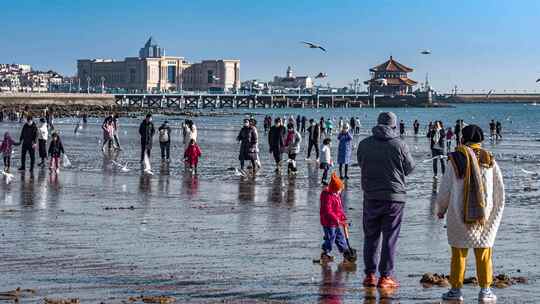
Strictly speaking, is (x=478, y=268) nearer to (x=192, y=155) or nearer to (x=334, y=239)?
(x=334, y=239)

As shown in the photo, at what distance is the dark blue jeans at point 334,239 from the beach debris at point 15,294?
126 inches

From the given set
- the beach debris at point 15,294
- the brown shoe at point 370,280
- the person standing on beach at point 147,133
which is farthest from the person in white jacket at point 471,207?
the person standing on beach at point 147,133

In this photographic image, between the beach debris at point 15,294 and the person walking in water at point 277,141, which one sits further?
the person walking in water at point 277,141

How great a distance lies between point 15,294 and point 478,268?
12.4 feet

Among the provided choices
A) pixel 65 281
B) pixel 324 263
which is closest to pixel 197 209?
pixel 324 263

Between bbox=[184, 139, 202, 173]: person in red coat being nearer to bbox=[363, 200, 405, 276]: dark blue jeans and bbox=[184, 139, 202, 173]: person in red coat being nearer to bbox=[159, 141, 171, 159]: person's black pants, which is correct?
bbox=[159, 141, 171, 159]: person's black pants

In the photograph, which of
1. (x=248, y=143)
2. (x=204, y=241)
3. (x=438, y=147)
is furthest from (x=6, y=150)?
(x=204, y=241)

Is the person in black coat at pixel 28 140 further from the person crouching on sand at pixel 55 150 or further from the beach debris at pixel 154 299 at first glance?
the beach debris at pixel 154 299

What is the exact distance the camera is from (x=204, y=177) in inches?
875

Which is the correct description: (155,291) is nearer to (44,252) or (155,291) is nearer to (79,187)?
(44,252)

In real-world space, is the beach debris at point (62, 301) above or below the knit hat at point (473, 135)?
below

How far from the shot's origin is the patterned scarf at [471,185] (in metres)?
8.19

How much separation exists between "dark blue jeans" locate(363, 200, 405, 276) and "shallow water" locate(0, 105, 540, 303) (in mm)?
248

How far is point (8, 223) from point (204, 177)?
31.0 ft
